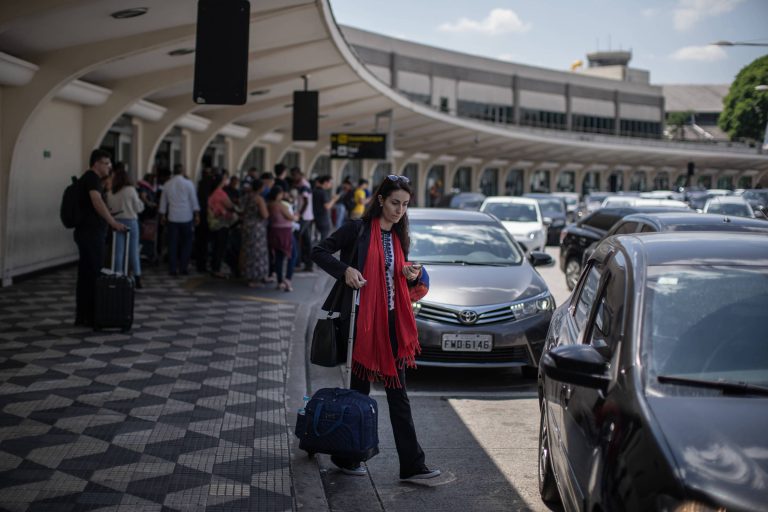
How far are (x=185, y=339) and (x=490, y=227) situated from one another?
12.1ft

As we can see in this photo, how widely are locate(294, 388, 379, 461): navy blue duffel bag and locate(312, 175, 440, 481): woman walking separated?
159mm

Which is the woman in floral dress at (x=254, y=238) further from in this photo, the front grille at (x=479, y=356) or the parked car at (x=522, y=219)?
the parked car at (x=522, y=219)

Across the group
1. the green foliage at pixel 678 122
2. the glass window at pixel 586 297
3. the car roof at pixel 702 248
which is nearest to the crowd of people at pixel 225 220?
the glass window at pixel 586 297

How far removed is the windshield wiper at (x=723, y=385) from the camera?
3555 millimetres

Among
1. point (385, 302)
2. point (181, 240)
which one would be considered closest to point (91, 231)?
point (385, 302)

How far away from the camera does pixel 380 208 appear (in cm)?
575

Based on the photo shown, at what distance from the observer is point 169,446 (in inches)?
240

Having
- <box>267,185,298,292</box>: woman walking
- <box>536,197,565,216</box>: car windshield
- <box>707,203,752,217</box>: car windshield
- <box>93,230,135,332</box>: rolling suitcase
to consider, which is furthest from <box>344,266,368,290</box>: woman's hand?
<box>536,197,565,216</box>: car windshield

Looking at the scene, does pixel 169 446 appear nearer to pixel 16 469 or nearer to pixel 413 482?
pixel 16 469

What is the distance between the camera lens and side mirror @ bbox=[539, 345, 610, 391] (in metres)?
3.72

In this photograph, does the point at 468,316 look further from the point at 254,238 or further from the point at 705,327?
the point at 254,238

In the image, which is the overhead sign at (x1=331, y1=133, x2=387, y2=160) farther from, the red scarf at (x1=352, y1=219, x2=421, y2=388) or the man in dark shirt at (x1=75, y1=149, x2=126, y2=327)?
the red scarf at (x1=352, y1=219, x2=421, y2=388)

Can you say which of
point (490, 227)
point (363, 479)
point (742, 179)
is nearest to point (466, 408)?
point (363, 479)

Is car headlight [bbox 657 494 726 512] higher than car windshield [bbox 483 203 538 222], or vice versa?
car windshield [bbox 483 203 538 222]
